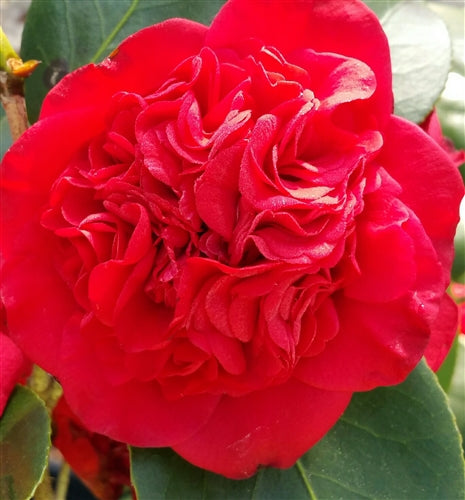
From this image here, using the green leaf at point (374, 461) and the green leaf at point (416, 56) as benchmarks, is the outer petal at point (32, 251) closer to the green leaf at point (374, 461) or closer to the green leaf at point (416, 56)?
the green leaf at point (374, 461)

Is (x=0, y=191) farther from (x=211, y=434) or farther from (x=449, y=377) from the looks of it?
(x=449, y=377)

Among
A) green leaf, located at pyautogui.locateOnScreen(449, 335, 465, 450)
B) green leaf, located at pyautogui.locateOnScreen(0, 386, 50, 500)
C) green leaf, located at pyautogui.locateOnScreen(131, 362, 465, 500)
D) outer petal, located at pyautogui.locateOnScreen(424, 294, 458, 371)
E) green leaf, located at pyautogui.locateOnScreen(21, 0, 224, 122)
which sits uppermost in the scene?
green leaf, located at pyautogui.locateOnScreen(21, 0, 224, 122)

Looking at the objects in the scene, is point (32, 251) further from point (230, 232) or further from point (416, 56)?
point (416, 56)

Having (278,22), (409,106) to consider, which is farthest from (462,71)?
(278,22)

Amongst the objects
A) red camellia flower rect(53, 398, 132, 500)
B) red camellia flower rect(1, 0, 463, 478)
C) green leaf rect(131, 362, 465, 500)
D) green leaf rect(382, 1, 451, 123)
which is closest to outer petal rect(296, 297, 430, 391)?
red camellia flower rect(1, 0, 463, 478)

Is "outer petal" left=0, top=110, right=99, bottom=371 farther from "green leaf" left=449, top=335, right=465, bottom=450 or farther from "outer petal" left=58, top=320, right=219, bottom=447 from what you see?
"green leaf" left=449, top=335, right=465, bottom=450

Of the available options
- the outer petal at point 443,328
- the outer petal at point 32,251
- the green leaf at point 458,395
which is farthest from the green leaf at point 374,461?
the green leaf at point 458,395

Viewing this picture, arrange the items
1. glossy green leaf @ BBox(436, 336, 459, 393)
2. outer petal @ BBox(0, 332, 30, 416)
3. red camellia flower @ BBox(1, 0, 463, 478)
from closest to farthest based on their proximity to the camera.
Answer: red camellia flower @ BBox(1, 0, 463, 478), outer petal @ BBox(0, 332, 30, 416), glossy green leaf @ BBox(436, 336, 459, 393)
